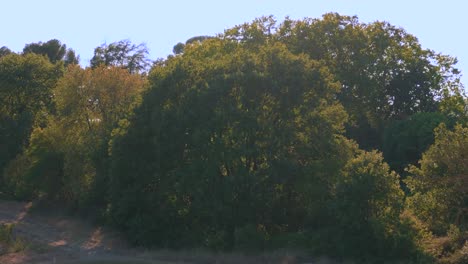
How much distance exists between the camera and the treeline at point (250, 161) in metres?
26.8

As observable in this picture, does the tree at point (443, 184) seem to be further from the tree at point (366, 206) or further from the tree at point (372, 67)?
the tree at point (372, 67)

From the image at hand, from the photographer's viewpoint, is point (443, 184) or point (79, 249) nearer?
point (443, 184)

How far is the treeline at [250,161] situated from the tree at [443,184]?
0.17 ft

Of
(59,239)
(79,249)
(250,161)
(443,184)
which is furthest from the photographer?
(59,239)

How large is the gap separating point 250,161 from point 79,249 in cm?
1003

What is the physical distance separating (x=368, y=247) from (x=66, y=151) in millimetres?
24784

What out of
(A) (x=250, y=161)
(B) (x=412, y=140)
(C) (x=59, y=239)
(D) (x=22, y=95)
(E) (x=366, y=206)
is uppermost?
(D) (x=22, y=95)

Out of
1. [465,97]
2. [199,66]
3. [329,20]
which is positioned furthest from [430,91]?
[199,66]

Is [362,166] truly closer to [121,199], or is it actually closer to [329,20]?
[121,199]

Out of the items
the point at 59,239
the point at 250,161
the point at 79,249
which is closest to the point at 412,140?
the point at 250,161

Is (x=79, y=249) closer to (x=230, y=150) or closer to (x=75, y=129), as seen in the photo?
(x=230, y=150)

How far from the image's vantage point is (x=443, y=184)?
26953 millimetres

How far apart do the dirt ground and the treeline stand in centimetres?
104

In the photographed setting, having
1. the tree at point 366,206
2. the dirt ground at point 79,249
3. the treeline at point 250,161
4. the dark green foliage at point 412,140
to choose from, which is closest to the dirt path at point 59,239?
the dirt ground at point 79,249
